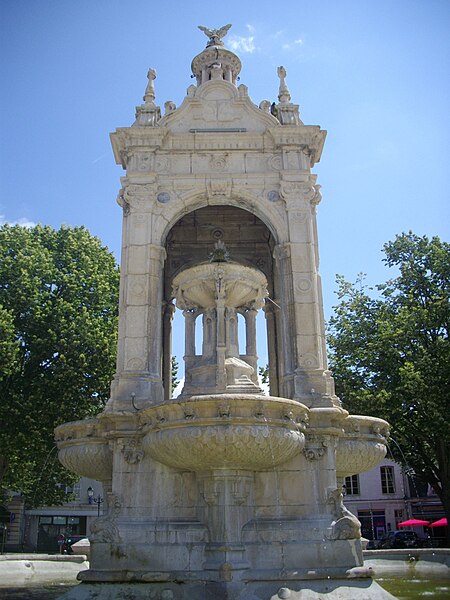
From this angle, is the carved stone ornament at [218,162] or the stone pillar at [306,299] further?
the carved stone ornament at [218,162]

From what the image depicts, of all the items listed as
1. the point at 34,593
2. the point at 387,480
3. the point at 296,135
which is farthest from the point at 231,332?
the point at 387,480

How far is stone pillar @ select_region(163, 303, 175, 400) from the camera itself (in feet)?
52.6

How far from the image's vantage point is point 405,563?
16.6 meters

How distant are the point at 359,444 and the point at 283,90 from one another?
9.31m

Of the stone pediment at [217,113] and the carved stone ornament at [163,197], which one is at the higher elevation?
the stone pediment at [217,113]

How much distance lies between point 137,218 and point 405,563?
39.2ft

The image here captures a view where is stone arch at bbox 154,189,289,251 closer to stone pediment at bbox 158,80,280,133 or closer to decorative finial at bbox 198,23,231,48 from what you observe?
stone pediment at bbox 158,80,280,133

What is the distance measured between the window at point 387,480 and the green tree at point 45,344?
3338 cm

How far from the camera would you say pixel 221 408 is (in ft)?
32.1

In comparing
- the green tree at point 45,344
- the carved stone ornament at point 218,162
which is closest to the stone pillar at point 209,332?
the carved stone ornament at point 218,162

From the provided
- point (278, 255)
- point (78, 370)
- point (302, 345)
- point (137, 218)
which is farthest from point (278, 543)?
point (78, 370)

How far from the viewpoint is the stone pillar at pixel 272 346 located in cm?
1595

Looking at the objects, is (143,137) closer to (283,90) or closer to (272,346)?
(283,90)

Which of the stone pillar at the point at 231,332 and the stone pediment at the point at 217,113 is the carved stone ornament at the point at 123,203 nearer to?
the stone pediment at the point at 217,113
